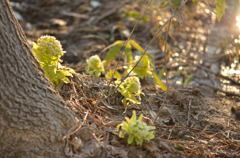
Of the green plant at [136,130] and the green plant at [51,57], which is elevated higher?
the green plant at [51,57]

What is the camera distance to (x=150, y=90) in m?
2.77

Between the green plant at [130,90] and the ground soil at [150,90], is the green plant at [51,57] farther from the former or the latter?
the green plant at [130,90]

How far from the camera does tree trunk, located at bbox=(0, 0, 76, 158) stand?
160 cm

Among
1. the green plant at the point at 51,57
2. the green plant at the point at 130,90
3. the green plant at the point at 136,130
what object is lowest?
the green plant at the point at 136,130

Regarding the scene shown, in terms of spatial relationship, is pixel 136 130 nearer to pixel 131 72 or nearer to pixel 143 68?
pixel 143 68

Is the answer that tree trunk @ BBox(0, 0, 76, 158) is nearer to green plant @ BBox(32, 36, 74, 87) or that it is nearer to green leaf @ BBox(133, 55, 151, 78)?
green plant @ BBox(32, 36, 74, 87)

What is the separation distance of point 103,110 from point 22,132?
1.95 feet

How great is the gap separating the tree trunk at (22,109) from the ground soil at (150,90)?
10 centimetres

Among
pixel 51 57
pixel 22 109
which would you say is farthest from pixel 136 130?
pixel 51 57

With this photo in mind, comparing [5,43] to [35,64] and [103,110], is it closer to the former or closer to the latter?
[35,64]

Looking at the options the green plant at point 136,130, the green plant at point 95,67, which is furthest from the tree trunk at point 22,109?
the green plant at point 95,67

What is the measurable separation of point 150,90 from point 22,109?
→ 52.4 inches

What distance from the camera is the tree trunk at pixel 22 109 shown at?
1.60m

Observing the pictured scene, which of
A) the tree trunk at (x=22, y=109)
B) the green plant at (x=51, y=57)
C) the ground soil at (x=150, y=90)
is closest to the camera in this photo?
the tree trunk at (x=22, y=109)
